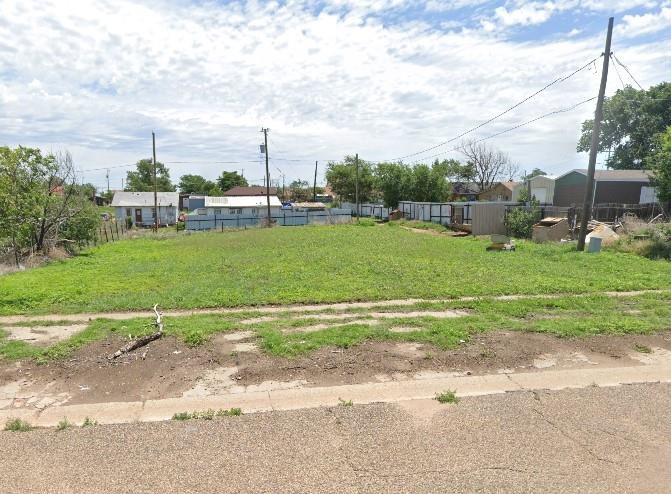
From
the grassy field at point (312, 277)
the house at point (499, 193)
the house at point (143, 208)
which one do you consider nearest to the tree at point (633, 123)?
the house at point (499, 193)

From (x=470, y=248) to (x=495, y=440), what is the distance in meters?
15.8

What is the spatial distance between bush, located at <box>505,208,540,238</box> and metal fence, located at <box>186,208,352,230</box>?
20.3 m

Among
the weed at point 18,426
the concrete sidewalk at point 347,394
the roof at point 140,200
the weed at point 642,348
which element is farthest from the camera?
the roof at point 140,200

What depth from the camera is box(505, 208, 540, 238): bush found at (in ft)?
78.2

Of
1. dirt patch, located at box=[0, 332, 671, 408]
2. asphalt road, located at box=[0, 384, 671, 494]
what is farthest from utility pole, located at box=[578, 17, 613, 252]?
asphalt road, located at box=[0, 384, 671, 494]

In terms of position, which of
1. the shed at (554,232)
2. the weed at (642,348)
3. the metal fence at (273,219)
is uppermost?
the shed at (554,232)

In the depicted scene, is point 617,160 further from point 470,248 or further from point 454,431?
point 454,431

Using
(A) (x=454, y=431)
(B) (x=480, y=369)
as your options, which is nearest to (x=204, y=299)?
(B) (x=480, y=369)

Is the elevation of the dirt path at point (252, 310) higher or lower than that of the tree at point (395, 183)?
lower

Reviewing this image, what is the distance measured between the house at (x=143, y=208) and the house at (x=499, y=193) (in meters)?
40.8

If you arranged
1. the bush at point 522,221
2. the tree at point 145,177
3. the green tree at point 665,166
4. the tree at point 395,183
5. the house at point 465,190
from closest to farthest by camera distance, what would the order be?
1. the green tree at point 665,166
2. the bush at point 522,221
3. the tree at point 395,183
4. the house at point 465,190
5. the tree at point 145,177

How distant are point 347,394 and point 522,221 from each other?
21622 millimetres

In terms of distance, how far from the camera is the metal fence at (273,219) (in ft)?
134

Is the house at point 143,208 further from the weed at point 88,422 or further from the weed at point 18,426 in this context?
the weed at point 88,422
